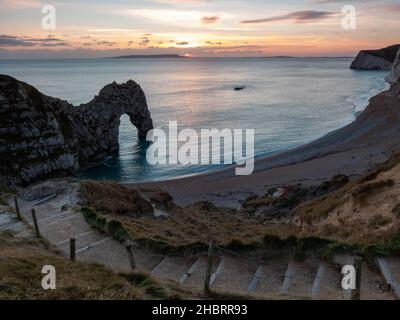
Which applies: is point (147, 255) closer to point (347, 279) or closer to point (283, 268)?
point (283, 268)

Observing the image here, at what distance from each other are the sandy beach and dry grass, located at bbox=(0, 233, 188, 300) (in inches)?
1190

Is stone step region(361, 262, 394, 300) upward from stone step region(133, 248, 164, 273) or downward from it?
upward

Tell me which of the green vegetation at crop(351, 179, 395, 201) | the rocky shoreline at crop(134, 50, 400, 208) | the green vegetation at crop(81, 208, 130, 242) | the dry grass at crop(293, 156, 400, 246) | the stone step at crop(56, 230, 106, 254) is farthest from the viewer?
the rocky shoreline at crop(134, 50, 400, 208)

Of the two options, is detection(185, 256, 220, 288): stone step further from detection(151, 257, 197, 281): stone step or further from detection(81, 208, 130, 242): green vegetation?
detection(81, 208, 130, 242): green vegetation

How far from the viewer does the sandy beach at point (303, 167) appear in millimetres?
48531

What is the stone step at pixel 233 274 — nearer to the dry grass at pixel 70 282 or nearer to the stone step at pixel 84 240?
the dry grass at pixel 70 282

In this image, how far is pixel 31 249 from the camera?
16906 millimetres

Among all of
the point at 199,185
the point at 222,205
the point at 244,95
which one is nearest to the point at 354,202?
the point at 222,205

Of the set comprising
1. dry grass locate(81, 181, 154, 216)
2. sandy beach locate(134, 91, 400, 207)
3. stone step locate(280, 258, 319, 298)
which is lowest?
sandy beach locate(134, 91, 400, 207)

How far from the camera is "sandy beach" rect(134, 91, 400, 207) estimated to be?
48531 mm

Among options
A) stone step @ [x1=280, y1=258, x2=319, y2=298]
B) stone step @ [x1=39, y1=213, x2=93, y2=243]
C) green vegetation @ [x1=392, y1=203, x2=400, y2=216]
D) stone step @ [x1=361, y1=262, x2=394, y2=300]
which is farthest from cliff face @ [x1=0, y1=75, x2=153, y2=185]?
stone step @ [x1=361, y1=262, x2=394, y2=300]

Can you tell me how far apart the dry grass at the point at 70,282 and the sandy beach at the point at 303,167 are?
30216 mm

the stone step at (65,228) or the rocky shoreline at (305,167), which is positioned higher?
the stone step at (65,228)

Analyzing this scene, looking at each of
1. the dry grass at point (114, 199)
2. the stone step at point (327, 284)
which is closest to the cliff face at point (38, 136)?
the dry grass at point (114, 199)
